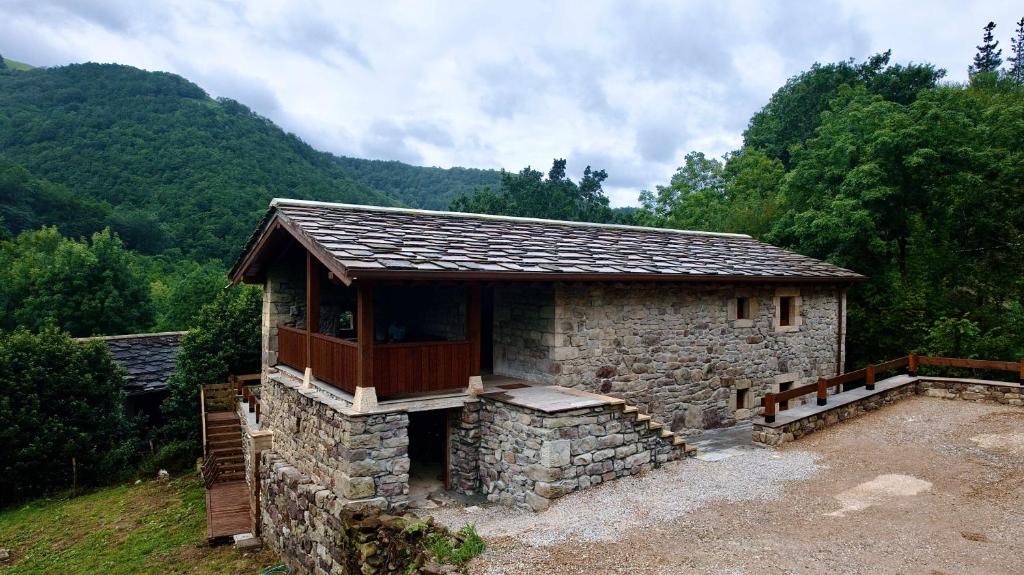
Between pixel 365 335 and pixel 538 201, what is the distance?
37405 millimetres

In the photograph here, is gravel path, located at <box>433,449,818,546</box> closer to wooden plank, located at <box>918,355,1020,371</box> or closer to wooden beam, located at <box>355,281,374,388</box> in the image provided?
wooden beam, located at <box>355,281,374,388</box>

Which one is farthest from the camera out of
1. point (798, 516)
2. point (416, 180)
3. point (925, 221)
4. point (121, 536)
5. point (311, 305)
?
point (416, 180)

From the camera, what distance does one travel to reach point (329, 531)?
7.85 metres

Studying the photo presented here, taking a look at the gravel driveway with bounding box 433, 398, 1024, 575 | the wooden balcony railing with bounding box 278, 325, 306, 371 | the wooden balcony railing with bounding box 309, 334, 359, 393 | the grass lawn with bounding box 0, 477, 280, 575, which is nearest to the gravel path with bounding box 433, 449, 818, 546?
the gravel driveway with bounding box 433, 398, 1024, 575

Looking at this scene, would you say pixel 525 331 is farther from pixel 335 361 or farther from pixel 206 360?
pixel 206 360

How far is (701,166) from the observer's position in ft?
115

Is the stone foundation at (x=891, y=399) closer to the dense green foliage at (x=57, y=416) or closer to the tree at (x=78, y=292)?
the dense green foliage at (x=57, y=416)

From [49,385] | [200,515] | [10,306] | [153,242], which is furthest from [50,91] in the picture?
[200,515]

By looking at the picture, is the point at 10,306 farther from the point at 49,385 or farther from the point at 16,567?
the point at 16,567

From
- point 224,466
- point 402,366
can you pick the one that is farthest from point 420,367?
point 224,466

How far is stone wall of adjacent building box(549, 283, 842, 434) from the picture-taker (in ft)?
32.0

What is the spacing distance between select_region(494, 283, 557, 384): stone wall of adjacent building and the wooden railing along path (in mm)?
3923

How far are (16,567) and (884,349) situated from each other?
20034 millimetres

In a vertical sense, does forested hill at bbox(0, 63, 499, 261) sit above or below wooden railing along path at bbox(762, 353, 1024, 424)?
above
